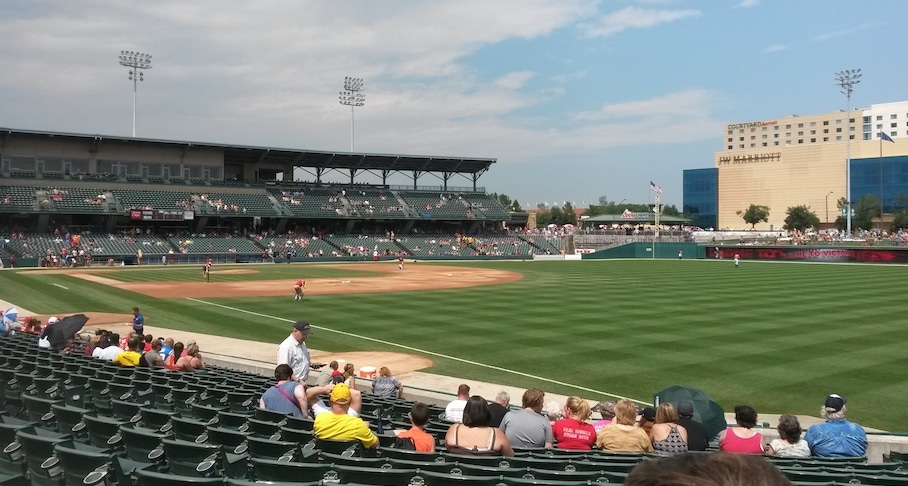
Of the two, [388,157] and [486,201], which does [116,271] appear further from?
[486,201]

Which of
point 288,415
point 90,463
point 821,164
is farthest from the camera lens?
point 821,164

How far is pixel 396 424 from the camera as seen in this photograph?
9766mm

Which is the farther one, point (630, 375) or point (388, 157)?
point (388, 157)

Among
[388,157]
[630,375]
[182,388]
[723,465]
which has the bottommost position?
[630,375]

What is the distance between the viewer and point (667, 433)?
827 cm

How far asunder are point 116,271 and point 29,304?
2451cm

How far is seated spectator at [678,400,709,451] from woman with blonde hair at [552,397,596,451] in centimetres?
116

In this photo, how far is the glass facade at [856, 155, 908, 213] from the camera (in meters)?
118

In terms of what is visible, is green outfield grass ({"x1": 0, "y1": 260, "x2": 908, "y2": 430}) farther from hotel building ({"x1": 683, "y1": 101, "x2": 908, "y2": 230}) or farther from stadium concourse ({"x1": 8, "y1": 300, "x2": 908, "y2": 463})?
hotel building ({"x1": 683, "y1": 101, "x2": 908, "y2": 230})


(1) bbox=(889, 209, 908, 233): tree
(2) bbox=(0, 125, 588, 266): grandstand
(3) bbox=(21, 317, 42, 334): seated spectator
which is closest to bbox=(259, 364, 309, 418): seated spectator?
(3) bbox=(21, 317, 42, 334): seated spectator

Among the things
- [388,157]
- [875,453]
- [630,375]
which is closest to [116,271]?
[388,157]

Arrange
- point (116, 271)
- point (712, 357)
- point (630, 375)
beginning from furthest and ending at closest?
1. point (116, 271)
2. point (712, 357)
3. point (630, 375)

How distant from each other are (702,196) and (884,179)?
35.1 m

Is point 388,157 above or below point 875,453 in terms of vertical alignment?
above
